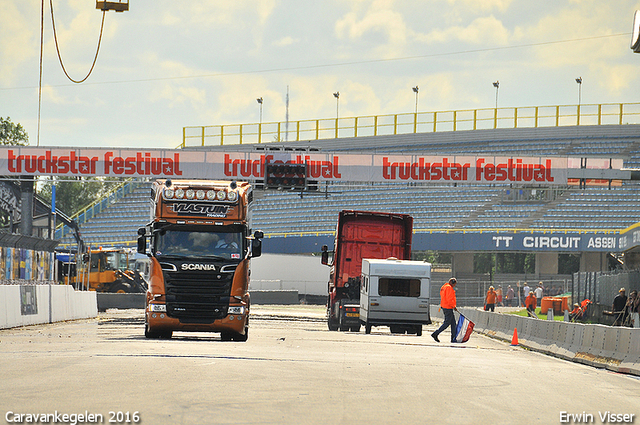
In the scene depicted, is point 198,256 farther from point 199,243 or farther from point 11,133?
point 11,133

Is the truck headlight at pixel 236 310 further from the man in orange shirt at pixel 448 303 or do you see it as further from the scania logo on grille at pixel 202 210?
the man in orange shirt at pixel 448 303

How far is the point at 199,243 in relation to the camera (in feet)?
62.0

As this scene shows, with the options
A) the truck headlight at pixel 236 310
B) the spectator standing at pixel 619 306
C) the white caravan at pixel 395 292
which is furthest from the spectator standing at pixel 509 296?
the truck headlight at pixel 236 310

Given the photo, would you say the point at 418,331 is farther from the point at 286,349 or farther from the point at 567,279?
the point at 567,279

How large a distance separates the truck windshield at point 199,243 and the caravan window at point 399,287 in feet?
26.4

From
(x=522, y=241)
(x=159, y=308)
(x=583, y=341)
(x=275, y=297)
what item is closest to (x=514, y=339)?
(x=583, y=341)

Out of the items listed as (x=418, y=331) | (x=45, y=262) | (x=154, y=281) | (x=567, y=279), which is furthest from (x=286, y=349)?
(x=567, y=279)

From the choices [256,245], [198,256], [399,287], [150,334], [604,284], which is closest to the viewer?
[198,256]

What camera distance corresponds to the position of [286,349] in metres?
18.8

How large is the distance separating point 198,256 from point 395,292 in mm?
9010

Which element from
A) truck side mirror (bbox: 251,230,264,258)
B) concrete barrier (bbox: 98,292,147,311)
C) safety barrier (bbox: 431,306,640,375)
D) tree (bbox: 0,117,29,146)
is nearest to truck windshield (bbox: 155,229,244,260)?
truck side mirror (bbox: 251,230,264,258)

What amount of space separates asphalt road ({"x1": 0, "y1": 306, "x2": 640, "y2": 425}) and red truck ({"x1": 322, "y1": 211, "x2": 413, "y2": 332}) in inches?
361

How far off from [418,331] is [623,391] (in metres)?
14.8

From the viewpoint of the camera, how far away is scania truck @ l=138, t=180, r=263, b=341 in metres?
18.8
